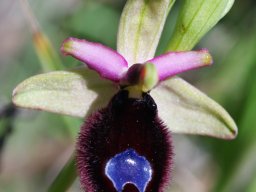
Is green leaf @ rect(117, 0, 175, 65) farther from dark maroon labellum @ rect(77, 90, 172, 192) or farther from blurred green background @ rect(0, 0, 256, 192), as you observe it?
blurred green background @ rect(0, 0, 256, 192)

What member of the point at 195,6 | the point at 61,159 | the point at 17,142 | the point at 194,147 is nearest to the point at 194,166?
the point at 194,147

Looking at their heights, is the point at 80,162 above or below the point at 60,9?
above

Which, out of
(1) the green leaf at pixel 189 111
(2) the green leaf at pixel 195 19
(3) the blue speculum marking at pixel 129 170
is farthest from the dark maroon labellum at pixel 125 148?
(2) the green leaf at pixel 195 19

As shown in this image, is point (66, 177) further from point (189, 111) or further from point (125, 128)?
point (189, 111)

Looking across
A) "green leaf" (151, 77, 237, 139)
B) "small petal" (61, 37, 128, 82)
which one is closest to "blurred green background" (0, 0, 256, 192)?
"green leaf" (151, 77, 237, 139)

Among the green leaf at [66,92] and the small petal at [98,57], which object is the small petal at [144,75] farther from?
the green leaf at [66,92]

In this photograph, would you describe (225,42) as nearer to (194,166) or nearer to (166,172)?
(194,166)
